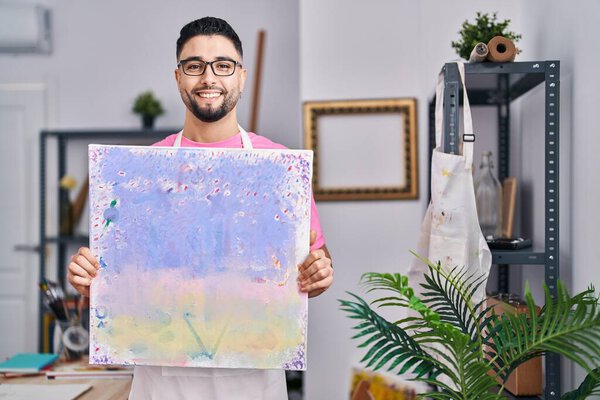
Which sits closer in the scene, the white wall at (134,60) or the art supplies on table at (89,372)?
the art supplies on table at (89,372)

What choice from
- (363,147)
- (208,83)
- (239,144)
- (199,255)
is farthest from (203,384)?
(363,147)

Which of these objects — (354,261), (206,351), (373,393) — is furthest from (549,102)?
(373,393)

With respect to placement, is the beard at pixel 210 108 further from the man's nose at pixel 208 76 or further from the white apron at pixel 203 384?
the white apron at pixel 203 384

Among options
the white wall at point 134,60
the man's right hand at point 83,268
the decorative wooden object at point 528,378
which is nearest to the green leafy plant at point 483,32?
the decorative wooden object at point 528,378

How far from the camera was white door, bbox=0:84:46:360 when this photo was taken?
4.39 m

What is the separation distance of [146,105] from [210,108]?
2.66 meters

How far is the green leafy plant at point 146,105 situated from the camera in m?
4.09

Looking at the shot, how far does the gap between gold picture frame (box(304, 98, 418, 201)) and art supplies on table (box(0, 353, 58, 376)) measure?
4.46ft

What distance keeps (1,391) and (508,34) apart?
5.96 ft

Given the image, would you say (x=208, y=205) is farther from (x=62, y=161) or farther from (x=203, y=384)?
(x=62, y=161)

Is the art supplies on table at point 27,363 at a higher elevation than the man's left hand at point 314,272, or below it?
below

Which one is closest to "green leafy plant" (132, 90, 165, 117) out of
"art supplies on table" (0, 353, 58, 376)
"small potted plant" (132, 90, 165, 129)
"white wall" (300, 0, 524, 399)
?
"small potted plant" (132, 90, 165, 129)

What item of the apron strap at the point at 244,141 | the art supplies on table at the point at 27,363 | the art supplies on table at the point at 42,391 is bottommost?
the art supplies on table at the point at 42,391

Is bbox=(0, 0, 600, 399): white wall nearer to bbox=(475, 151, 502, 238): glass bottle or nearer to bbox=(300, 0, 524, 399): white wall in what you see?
bbox=(300, 0, 524, 399): white wall
